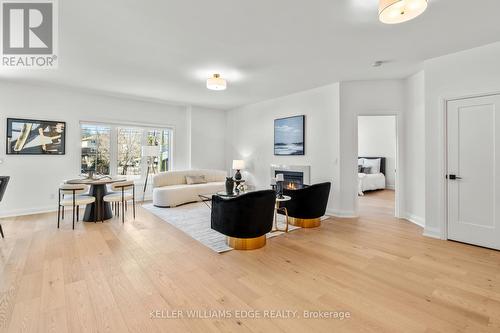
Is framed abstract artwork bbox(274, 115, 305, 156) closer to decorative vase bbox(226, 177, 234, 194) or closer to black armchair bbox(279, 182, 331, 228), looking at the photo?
black armchair bbox(279, 182, 331, 228)

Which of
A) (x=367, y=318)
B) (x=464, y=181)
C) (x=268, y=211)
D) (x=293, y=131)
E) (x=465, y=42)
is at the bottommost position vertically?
(x=367, y=318)

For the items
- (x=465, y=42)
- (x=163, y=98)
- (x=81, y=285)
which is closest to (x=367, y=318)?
(x=81, y=285)

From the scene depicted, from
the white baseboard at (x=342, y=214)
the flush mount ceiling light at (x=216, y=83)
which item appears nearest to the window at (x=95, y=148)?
the flush mount ceiling light at (x=216, y=83)

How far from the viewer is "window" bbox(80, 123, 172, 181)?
5773 mm

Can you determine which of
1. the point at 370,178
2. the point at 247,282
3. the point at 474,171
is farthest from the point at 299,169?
the point at 370,178

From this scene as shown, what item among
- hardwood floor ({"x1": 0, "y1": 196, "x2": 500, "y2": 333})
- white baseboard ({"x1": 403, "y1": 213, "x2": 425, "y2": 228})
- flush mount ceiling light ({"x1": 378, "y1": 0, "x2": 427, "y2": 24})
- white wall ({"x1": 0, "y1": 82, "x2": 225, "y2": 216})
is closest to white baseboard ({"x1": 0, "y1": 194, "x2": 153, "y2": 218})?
white wall ({"x1": 0, "y1": 82, "x2": 225, "y2": 216})

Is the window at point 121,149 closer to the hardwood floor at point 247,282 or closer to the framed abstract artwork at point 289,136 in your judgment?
the hardwood floor at point 247,282

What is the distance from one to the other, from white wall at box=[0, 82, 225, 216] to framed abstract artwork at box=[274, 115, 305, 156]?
342cm

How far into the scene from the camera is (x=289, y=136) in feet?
19.4

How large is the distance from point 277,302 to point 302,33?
3.02 meters

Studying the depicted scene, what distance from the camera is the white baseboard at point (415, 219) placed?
13.7ft

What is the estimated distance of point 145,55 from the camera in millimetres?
3535

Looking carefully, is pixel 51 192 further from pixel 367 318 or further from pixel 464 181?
pixel 464 181

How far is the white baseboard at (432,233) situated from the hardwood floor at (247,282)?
17cm
